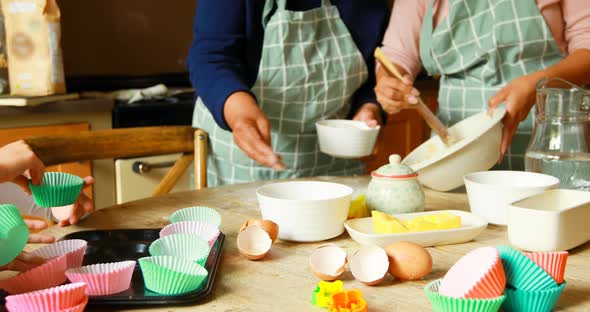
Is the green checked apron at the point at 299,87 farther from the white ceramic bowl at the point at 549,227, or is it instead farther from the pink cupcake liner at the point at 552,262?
the pink cupcake liner at the point at 552,262

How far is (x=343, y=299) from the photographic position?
0.72m

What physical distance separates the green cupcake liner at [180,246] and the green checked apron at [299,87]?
0.86 metres

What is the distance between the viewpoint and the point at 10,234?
742 mm

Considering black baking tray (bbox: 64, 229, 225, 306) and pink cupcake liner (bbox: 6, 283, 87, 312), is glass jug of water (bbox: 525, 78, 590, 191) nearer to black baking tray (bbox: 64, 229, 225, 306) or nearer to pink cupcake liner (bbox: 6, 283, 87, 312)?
black baking tray (bbox: 64, 229, 225, 306)

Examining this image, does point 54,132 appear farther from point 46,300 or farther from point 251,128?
point 46,300

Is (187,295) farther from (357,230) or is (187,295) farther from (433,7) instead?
(433,7)

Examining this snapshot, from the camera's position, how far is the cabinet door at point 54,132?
195cm

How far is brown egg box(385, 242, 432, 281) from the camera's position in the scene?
80 cm

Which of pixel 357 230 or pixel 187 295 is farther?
pixel 357 230

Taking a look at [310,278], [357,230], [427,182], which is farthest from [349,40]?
[310,278]

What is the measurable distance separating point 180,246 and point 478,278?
0.37 metres

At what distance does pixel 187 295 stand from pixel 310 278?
0.57 feet

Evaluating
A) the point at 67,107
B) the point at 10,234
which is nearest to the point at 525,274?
the point at 10,234

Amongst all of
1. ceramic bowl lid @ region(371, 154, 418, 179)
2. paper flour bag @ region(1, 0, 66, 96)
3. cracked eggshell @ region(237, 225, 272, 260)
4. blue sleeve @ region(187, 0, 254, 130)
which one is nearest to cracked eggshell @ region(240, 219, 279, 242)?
cracked eggshell @ region(237, 225, 272, 260)
